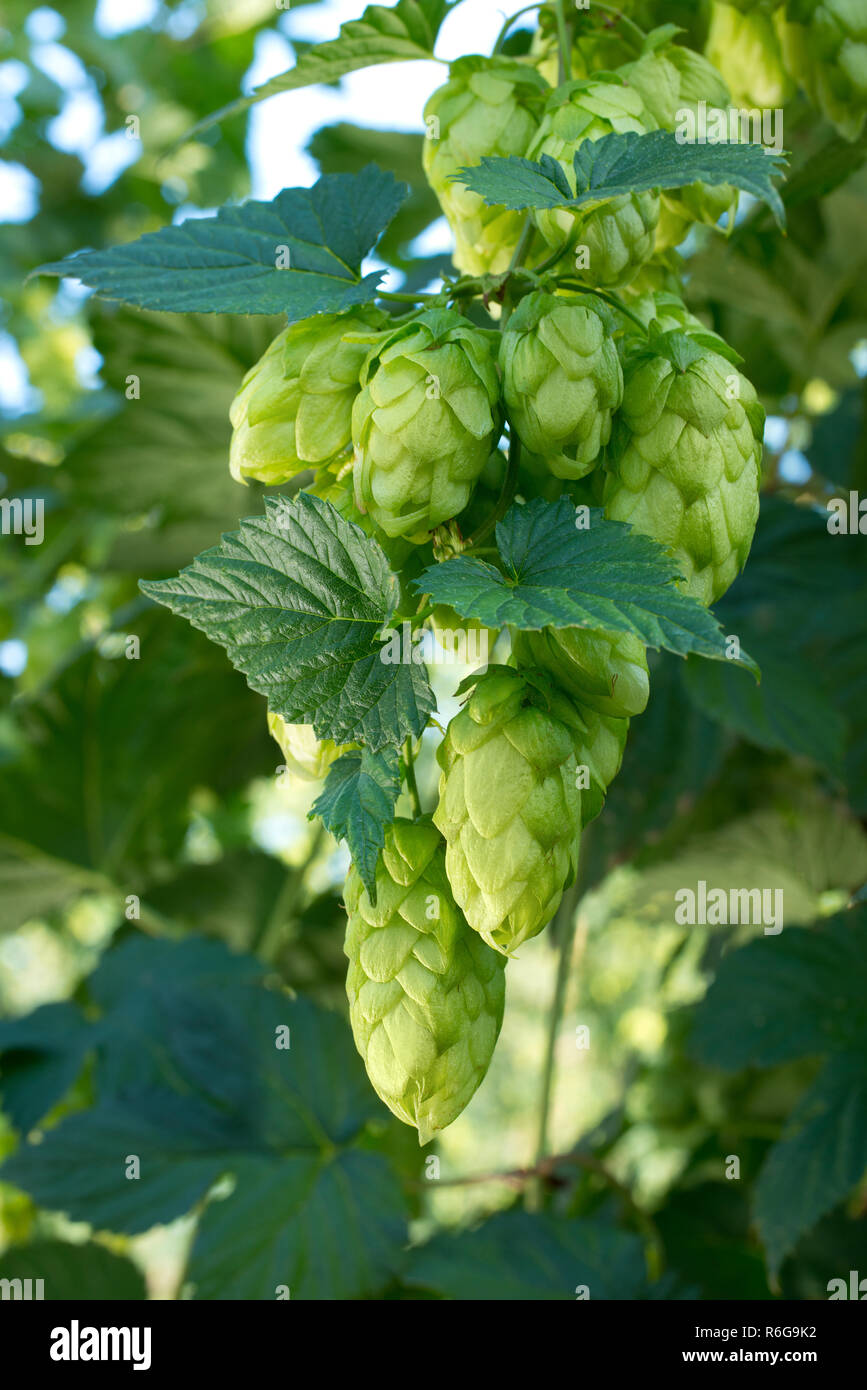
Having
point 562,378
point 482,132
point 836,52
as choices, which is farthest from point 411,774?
point 836,52

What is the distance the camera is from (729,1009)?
80 centimetres

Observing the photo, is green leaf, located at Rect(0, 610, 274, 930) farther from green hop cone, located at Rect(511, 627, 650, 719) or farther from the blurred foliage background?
green hop cone, located at Rect(511, 627, 650, 719)

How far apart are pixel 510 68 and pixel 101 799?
2.59 feet

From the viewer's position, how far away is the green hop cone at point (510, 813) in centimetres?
31

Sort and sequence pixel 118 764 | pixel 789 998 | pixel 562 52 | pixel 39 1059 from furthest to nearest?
pixel 118 764, pixel 39 1059, pixel 789 998, pixel 562 52

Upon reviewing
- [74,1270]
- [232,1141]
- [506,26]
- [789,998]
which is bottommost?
[74,1270]

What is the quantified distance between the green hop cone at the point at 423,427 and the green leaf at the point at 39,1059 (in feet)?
2.45

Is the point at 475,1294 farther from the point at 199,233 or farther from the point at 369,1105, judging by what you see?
the point at 199,233

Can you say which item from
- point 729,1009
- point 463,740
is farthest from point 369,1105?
point 463,740

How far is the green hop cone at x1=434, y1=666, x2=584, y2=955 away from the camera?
12.3 inches

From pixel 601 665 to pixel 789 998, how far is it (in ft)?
1.83

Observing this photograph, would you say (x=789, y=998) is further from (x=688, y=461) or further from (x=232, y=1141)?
(x=688, y=461)

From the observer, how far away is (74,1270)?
86 cm

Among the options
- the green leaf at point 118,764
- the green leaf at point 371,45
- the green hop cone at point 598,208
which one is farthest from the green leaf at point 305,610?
the green leaf at point 118,764
